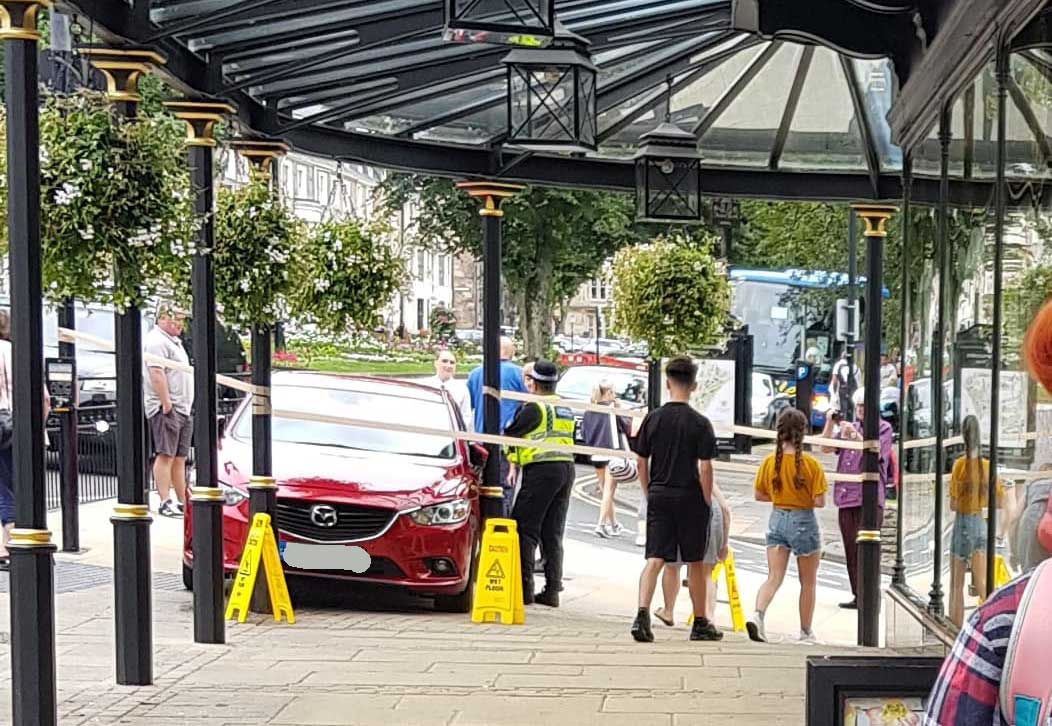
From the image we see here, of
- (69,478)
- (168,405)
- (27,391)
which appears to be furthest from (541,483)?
(27,391)

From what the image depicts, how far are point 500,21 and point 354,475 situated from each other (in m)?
4.66

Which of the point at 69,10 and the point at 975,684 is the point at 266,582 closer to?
the point at 69,10

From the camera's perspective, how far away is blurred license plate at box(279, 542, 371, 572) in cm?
941

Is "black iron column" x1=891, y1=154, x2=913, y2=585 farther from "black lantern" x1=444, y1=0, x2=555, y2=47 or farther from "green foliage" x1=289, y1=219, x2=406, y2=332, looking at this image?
"green foliage" x1=289, y1=219, x2=406, y2=332

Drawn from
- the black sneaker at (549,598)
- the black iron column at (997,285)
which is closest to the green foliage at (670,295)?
the black sneaker at (549,598)

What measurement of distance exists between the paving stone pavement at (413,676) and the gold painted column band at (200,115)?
2722 mm

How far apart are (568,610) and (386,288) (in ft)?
9.81

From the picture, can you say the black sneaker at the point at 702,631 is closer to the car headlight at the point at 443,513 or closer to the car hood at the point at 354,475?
the car headlight at the point at 443,513

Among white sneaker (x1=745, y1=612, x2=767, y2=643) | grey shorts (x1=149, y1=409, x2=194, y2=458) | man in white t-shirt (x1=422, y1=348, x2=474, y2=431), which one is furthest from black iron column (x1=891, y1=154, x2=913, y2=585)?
grey shorts (x1=149, y1=409, x2=194, y2=458)

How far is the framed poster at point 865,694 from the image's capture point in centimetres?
349

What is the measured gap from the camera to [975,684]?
2.05 meters

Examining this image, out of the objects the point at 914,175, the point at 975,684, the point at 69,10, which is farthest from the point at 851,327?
the point at 975,684

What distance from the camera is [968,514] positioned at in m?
5.09

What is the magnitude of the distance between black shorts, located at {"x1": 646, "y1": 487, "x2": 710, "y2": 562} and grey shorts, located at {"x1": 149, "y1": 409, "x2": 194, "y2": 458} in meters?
5.31
